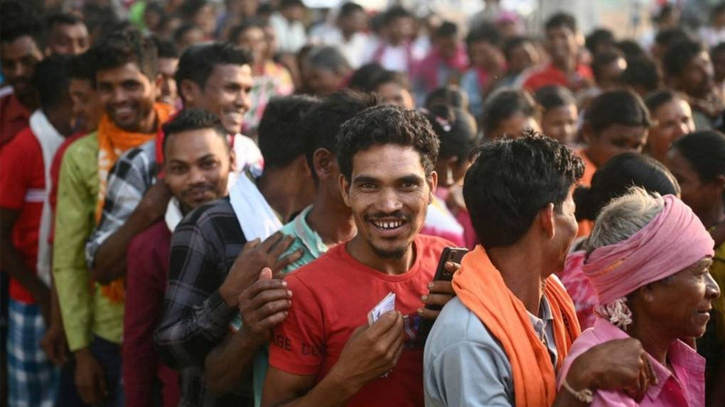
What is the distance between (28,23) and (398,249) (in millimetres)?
4848

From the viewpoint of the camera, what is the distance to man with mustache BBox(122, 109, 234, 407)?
165 inches

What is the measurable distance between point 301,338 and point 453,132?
273cm

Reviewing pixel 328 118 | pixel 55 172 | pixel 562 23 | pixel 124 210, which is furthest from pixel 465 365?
pixel 562 23

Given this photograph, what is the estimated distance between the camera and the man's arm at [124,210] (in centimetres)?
439

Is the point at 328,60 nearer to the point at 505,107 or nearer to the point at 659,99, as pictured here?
the point at 505,107

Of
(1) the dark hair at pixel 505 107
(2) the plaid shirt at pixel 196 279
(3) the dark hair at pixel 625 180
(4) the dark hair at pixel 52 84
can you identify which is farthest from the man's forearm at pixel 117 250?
(1) the dark hair at pixel 505 107

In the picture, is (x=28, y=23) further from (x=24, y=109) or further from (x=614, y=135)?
(x=614, y=135)

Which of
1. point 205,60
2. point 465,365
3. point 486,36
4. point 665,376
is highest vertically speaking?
point 205,60

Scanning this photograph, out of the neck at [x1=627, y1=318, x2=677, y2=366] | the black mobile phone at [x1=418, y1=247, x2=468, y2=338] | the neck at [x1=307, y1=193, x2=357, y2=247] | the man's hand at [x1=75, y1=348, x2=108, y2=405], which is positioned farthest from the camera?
the man's hand at [x1=75, y1=348, x2=108, y2=405]

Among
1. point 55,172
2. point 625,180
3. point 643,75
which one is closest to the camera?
point 625,180

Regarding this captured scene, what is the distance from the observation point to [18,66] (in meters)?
6.89

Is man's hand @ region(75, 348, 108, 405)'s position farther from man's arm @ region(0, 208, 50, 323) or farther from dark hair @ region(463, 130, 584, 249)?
dark hair @ region(463, 130, 584, 249)

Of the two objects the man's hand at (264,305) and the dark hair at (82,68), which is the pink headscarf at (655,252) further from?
the dark hair at (82,68)

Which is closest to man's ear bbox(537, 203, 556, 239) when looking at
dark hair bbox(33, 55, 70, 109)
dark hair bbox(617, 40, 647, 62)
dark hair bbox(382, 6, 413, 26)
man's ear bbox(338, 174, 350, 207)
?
man's ear bbox(338, 174, 350, 207)
